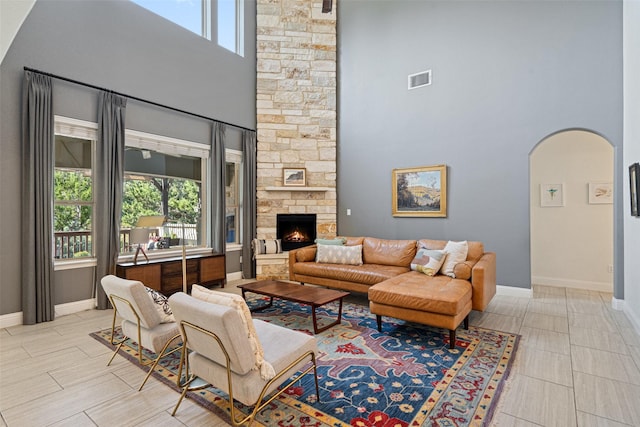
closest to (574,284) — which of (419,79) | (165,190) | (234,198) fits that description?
(419,79)

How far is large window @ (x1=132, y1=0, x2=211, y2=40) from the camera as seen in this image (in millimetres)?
4986

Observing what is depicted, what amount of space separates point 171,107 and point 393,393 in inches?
192

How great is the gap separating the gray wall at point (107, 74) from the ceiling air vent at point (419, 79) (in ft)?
10.1

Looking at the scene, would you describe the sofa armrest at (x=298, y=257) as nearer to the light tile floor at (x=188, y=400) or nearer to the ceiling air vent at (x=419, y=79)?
the light tile floor at (x=188, y=400)

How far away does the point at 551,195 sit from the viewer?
5438 mm

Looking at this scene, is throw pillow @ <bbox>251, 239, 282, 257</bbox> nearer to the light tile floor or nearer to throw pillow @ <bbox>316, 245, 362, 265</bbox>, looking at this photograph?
throw pillow @ <bbox>316, 245, 362, 265</bbox>

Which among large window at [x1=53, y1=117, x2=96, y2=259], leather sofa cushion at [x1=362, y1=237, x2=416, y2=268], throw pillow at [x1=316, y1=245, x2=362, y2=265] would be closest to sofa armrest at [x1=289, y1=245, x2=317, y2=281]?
throw pillow at [x1=316, y1=245, x2=362, y2=265]

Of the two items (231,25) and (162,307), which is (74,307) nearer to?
(162,307)

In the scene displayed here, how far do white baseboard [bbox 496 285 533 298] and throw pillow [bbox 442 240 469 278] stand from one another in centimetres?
135

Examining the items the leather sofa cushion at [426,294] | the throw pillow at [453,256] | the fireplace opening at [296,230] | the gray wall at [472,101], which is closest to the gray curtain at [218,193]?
the fireplace opening at [296,230]

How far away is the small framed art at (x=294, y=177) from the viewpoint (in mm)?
6344

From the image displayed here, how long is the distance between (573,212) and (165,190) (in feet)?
21.7

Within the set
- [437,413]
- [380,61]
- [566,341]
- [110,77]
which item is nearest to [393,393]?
[437,413]

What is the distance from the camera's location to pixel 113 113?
170 inches
